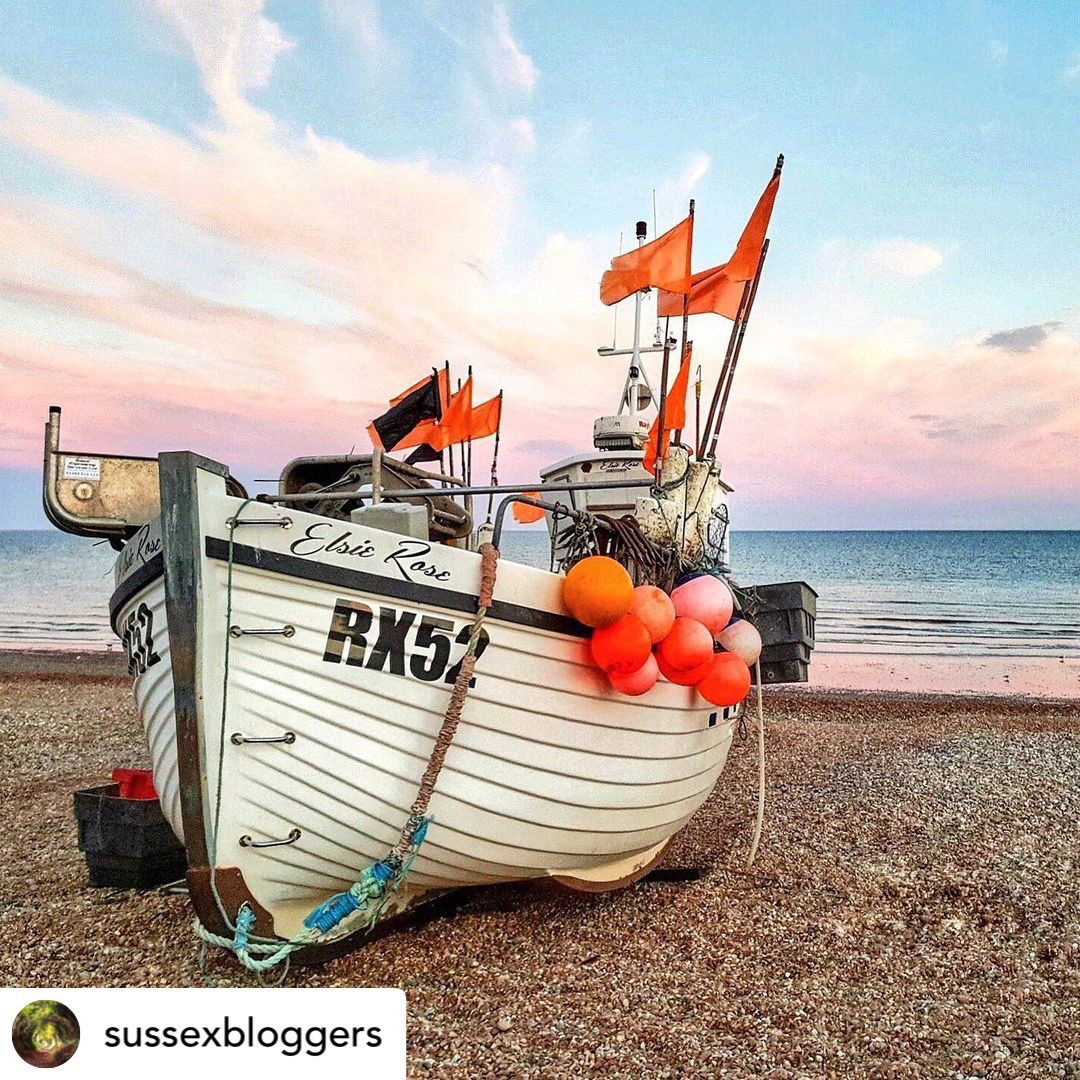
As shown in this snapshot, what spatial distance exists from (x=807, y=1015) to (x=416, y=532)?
2733 millimetres

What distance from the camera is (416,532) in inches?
139

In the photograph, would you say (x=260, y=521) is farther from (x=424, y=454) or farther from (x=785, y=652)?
(x=424, y=454)

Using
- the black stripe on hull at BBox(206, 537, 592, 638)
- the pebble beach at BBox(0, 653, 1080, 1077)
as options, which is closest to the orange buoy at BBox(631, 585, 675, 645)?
the black stripe on hull at BBox(206, 537, 592, 638)

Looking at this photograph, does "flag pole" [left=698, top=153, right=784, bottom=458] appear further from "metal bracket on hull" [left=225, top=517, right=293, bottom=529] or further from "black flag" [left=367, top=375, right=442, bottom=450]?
"metal bracket on hull" [left=225, top=517, right=293, bottom=529]

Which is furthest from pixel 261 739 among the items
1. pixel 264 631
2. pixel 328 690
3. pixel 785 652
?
pixel 785 652

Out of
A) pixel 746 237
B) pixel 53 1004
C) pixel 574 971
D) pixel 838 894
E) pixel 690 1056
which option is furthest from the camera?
pixel 746 237

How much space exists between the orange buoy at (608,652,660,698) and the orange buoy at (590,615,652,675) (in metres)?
0.08

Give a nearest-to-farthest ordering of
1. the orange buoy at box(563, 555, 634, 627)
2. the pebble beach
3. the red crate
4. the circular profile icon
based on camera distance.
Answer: the circular profile icon → the pebble beach → the orange buoy at box(563, 555, 634, 627) → the red crate

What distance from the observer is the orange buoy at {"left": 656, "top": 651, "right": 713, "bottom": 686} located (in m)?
3.80

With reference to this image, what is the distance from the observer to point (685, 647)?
3.74 metres

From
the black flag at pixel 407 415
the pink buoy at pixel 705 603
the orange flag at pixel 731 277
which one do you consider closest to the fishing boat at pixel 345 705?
the pink buoy at pixel 705 603

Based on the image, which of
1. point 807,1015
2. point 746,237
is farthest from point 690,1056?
point 746,237

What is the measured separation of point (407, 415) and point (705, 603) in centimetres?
406

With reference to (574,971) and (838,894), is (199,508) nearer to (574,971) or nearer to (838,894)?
(574,971)
